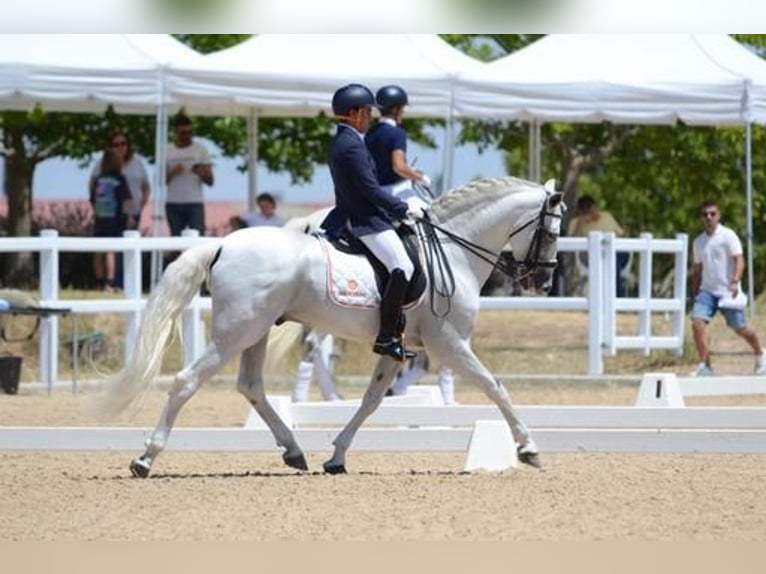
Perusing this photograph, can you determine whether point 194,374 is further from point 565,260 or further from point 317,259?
point 565,260

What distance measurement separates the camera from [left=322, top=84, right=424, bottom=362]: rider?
39.1ft

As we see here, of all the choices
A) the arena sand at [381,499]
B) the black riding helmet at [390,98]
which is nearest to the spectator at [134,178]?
the black riding helmet at [390,98]

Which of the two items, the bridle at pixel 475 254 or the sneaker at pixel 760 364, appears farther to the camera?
the sneaker at pixel 760 364

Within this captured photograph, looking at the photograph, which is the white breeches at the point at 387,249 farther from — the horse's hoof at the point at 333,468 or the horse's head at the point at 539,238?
the horse's hoof at the point at 333,468

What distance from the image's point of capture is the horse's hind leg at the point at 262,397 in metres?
12.2

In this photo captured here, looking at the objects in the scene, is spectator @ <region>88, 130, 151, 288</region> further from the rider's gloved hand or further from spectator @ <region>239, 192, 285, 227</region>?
the rider's gloved hand

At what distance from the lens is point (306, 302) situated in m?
12.0

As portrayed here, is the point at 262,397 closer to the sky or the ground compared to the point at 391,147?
closer to the ground

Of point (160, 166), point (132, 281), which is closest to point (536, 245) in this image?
point (132, 281)

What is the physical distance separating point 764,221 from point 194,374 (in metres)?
32.0

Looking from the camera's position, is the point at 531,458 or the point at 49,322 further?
the point at 49,322

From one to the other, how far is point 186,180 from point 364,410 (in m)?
10.9

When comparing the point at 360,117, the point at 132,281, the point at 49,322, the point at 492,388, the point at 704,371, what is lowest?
the point at 704,371

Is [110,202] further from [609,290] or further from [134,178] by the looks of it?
[609,290]
